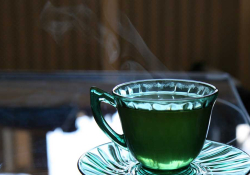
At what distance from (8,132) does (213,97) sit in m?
0.35

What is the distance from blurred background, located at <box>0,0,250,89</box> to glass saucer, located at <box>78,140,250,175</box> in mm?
2608

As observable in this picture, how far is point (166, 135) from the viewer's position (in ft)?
1.18

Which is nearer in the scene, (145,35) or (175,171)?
(175,171)

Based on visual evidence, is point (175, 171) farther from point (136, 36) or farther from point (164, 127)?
point (136, 36)

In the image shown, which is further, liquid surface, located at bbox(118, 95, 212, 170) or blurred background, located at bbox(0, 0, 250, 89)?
blurred background, located at bbox(0, 0, 250, 89)

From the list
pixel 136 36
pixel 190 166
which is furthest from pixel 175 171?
pixel 136 36

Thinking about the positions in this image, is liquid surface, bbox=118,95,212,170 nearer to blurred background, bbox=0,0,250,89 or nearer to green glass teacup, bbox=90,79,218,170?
green glass teacup, bbox=90,79,218,170

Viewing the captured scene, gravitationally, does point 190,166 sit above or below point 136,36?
below

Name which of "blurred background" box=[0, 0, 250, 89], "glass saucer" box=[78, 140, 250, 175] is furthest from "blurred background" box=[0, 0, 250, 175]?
"glass saucer" box=[78, 140, 250, 175]

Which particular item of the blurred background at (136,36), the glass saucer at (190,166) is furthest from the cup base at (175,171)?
the blurred background at (136,36)

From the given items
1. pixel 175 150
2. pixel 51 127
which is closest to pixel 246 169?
pixel 175 150

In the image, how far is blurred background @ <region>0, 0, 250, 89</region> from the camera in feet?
10.2

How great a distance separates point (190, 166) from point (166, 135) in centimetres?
6

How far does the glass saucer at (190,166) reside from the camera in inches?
14.8
